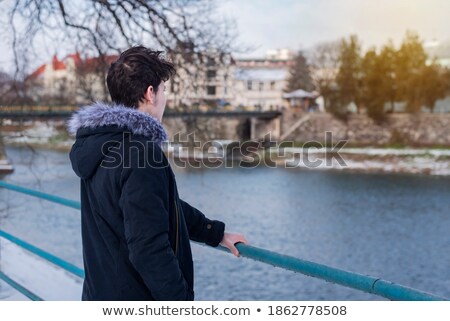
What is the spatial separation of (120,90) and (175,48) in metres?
3.02

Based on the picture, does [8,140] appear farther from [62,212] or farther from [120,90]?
[62,212]

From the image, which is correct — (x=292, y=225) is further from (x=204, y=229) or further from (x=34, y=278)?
(x=204, y=229)

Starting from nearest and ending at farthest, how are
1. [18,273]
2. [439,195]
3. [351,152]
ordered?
[18,273], [439,195], [351,152]

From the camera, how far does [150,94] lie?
913mm

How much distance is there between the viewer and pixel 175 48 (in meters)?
3.87

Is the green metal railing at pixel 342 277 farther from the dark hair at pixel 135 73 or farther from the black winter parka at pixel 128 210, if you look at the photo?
the dark hair at pixel 135 73

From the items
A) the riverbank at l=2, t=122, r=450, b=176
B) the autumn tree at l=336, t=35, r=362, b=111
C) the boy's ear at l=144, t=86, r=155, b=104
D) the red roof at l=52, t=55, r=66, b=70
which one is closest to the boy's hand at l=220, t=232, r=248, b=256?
the boy's ear at l=144, t=86, r=155, b=104

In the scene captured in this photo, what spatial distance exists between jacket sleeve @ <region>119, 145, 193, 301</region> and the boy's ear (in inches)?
5.0

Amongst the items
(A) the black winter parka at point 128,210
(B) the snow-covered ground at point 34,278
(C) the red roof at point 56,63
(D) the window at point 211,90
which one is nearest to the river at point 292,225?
(C) the red roof at point 56,63

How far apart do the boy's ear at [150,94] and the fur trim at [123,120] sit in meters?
0.03

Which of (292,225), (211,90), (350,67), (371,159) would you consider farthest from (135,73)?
(350,67)

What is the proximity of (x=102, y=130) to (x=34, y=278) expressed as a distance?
189cm

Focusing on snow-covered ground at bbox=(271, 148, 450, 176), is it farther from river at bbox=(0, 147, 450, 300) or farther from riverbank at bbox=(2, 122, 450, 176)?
river at bbox=(0, 147, 450, 300)
